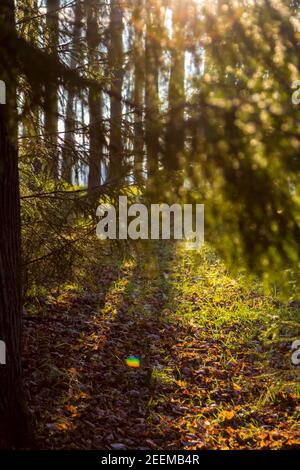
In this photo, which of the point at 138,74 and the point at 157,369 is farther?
the point at 157,369

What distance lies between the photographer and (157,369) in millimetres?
6625

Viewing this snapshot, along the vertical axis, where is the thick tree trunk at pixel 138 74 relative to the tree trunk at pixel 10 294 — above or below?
above

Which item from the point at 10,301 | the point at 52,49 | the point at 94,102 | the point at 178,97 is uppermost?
the point at 52,49

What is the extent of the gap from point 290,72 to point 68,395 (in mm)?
4129

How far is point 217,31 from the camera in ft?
12.0

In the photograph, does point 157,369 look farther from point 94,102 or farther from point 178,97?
point 178,97

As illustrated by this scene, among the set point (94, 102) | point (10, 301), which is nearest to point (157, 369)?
point (10, 301)

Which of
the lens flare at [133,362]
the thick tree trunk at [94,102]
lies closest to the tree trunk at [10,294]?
the thick tree trunk at [94,102]

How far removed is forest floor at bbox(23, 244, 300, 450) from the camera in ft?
16.8

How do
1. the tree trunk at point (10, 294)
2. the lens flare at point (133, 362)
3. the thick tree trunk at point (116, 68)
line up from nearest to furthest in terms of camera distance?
the tree trunk at point (10, 294), the thick tree trunk at point (116, 68), the lens flare at point (133, 362)

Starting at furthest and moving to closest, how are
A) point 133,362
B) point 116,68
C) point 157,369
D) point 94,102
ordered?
point 133,362, point 157,369, point 116,68, point 94,102

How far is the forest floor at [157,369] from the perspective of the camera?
5113 millimetres

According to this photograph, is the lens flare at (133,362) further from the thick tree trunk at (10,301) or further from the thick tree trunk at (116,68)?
the thick tree trunk at (116,68)
